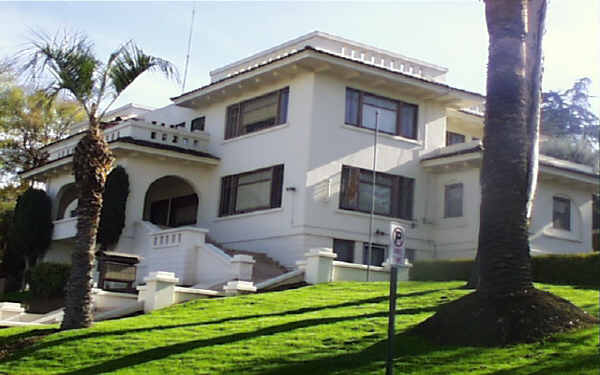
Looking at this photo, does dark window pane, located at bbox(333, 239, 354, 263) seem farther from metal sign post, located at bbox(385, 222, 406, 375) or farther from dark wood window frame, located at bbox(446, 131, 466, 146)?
metal sign post, located at bbox(385, 222, 406, 375)

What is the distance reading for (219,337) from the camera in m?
13.1

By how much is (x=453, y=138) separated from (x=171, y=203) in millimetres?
12277

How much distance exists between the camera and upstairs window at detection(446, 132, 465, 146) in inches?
1326

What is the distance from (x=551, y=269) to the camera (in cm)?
2228

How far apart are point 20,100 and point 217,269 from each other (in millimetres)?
25522

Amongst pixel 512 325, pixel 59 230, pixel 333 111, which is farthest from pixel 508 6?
pixel 59 230

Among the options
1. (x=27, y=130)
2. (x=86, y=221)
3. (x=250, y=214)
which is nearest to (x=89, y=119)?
(x=86, y=221)

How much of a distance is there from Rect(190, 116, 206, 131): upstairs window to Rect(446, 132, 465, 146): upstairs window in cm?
1019

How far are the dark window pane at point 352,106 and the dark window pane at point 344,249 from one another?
4249mm

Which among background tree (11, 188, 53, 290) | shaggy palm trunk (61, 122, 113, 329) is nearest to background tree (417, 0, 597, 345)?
shaggy palm trunk (61, 122, 113, 329)

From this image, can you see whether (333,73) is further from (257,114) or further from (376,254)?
(376,254)

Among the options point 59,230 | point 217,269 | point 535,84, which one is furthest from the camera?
point 59,230

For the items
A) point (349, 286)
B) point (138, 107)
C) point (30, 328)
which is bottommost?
point (30, 328)

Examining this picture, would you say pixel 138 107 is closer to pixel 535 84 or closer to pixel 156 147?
pixel 156 147
